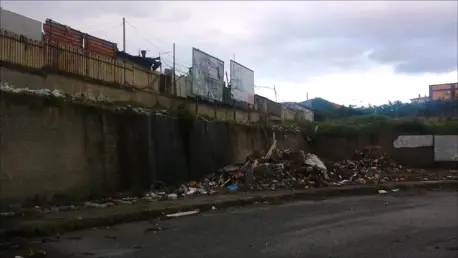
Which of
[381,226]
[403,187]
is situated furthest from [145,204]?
[403,187]

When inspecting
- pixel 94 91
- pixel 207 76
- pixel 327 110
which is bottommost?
pixel 94 91

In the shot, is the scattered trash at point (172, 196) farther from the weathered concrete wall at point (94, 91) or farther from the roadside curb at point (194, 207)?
the weathered concrete wall at point (94, 91)

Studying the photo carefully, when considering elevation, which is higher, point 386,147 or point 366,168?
point 386,147

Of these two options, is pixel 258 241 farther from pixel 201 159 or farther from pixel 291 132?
pixel 291 132

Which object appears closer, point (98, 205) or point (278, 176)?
point (98, 205)

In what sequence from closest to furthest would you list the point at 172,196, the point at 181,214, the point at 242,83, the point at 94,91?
the point at 181,214 → the point at 172,196 → the point at 94,91 → the point at 242,83

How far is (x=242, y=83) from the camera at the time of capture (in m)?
29.0

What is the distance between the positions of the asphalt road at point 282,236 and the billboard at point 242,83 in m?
14.1

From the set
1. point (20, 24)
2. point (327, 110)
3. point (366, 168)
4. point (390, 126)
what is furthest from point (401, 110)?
point (20, 24)

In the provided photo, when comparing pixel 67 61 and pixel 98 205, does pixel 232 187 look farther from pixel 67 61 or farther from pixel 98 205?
pixel 67 61

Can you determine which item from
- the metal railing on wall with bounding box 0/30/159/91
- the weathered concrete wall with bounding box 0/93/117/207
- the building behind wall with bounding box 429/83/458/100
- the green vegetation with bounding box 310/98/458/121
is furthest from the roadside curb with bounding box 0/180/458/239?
the building behind wall with bounding box 429/83/458/100

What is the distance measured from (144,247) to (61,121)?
7016 millimetres

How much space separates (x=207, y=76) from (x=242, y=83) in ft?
12.3

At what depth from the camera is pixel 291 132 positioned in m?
31.6
